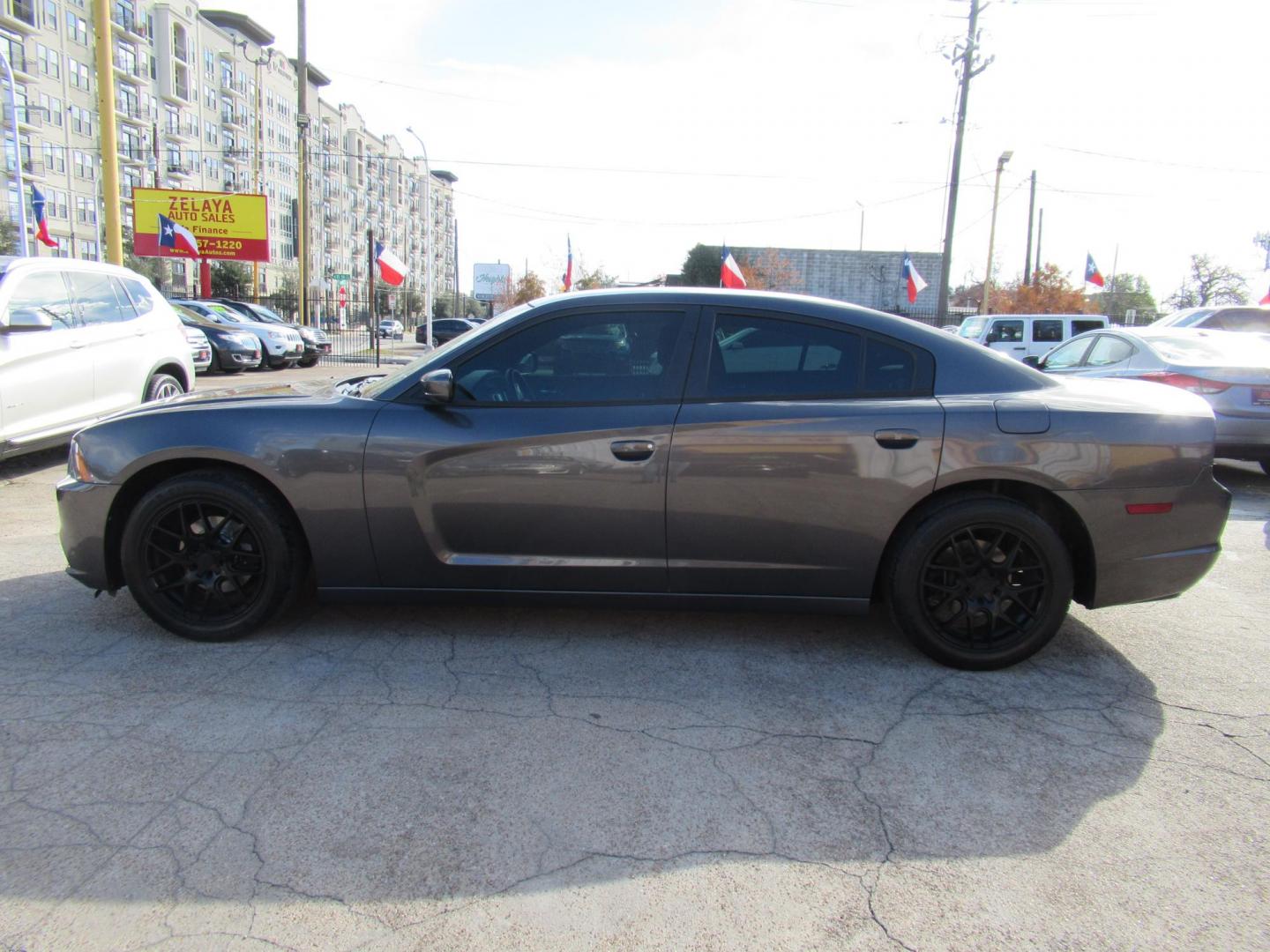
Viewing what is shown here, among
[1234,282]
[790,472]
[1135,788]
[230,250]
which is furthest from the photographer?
[1234,282]

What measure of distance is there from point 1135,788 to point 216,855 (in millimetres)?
2785

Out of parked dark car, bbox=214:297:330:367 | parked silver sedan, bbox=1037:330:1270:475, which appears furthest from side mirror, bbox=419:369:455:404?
parked dark car, bbox=214:297:330:367

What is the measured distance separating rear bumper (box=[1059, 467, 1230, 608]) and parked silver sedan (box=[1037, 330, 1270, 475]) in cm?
398

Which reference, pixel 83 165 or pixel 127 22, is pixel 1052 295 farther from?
pixel 127 22

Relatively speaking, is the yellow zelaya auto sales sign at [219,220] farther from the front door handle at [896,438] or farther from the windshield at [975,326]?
the front door handle at [896,438]

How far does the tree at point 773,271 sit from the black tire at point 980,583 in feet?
165

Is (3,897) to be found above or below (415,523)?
below

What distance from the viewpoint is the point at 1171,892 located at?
2.23 meters

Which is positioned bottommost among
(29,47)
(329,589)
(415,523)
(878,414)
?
(329,589)

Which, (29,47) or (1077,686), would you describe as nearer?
(1077,686)

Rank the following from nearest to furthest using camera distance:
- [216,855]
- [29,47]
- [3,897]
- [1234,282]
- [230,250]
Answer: [3,897] → [216,855] → [230,250] → [29,47] → [1234,282]

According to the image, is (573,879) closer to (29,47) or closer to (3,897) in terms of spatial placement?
(3,897)

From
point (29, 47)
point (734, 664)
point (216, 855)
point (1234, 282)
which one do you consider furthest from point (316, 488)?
point (1234, 282)

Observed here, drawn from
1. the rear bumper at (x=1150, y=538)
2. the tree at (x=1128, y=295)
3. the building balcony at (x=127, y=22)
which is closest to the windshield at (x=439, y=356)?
the rear bumper at (x=1150, y=538)
